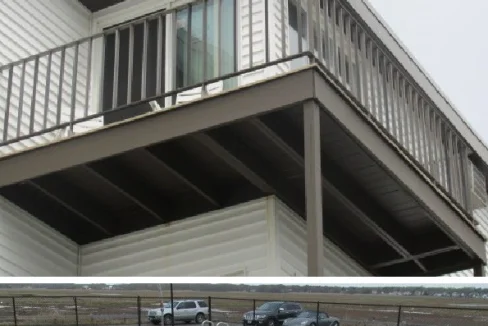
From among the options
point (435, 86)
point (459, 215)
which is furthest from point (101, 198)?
point (435, 86)

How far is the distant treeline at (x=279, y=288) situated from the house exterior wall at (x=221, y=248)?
480 cm

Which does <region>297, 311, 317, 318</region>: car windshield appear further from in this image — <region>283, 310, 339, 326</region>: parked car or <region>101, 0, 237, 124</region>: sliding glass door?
<region>101, 0, 237, 124</region>: sliding glass door

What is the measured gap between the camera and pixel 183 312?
6.06m

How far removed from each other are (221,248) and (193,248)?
1.12 ft

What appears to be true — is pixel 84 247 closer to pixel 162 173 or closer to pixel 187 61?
pixel 162 173

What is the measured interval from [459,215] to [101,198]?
12.6ft

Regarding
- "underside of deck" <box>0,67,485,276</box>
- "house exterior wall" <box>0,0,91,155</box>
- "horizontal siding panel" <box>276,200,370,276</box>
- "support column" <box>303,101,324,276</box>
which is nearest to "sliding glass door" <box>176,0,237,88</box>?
"underside of deck" <box>0,67,485,276</box>

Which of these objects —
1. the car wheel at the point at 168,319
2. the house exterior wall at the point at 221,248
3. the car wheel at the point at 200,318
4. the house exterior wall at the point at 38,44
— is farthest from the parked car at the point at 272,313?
the house exterior wall at the point at 38,44

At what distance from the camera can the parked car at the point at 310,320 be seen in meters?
5.70

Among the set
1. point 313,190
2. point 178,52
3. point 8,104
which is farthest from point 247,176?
point 8,104

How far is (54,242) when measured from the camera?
11.8m

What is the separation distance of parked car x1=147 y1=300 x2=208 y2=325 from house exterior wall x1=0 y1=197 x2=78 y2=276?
5.59 meters

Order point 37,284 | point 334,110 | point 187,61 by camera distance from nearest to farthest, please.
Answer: point 37,284 → point 334,110 → point 187,61

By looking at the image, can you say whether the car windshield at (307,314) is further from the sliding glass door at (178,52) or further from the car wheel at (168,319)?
the sliding glass door at (178,52)
